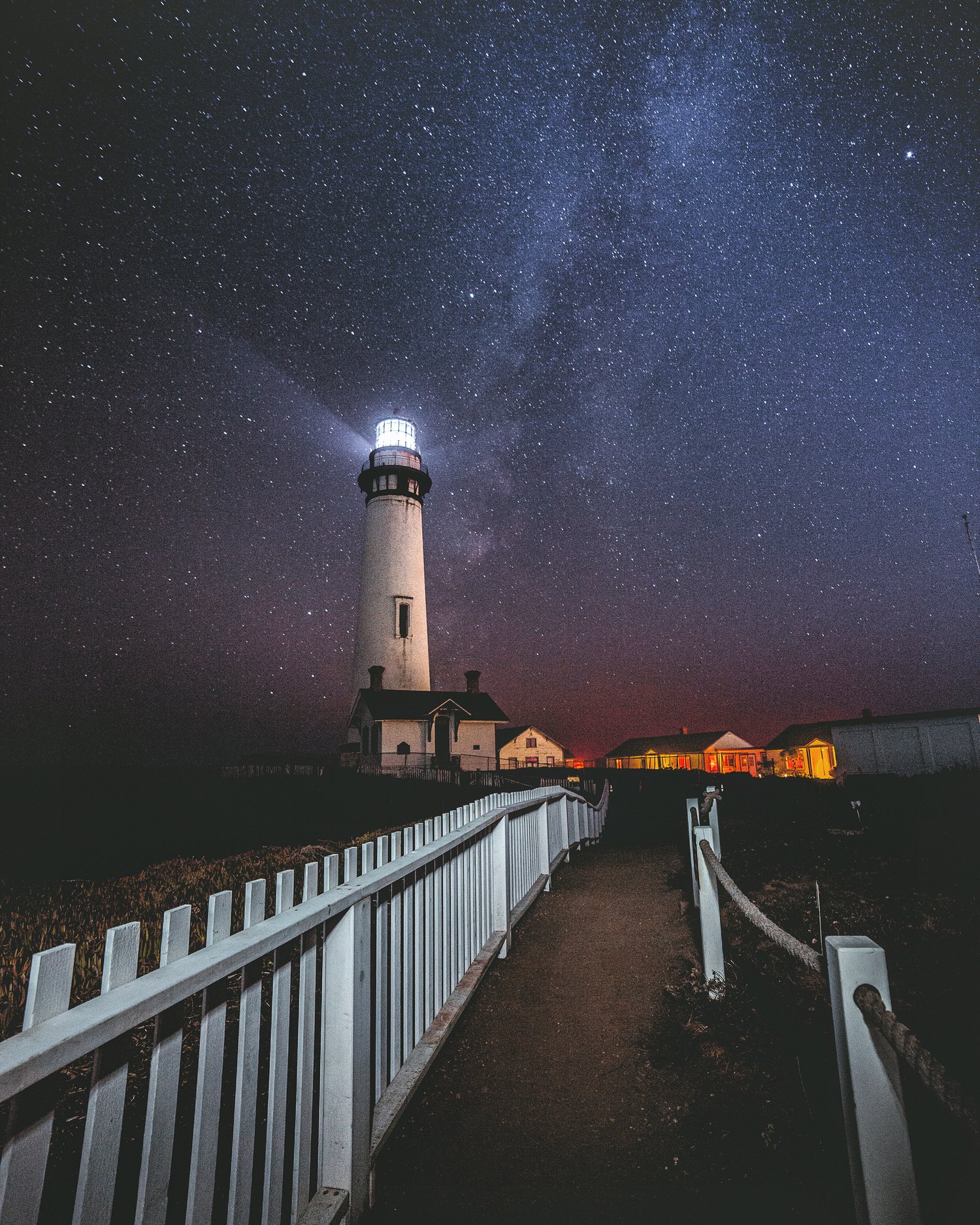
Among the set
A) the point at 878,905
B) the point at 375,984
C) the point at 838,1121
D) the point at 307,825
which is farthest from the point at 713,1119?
the point at 307,825

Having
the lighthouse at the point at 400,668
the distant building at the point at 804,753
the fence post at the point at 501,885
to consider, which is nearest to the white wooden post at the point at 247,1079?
the fence post at the point at 501,885

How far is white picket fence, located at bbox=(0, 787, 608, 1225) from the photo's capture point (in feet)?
3.95

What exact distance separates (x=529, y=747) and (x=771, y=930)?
56.5 metres

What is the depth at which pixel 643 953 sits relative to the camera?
17.3ft

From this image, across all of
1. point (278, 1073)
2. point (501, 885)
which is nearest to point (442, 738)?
point (501, 885)

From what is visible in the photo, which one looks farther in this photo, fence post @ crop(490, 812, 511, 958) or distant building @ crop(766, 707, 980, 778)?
distant building @ crop(766, 707, 980, 778)

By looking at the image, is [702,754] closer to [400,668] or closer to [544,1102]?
[400,668]

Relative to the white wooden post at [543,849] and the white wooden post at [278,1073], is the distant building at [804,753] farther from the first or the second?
the white wooden post at [278,1073]

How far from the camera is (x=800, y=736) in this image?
54.1 meters

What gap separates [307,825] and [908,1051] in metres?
15.8

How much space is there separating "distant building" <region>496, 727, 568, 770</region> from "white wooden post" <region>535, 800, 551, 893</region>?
47.4 meters

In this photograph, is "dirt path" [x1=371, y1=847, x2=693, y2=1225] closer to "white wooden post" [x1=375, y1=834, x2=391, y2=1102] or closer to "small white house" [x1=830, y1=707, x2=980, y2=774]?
"white wooden post" [x1=375, y1=834, x2=391, y2=1102]

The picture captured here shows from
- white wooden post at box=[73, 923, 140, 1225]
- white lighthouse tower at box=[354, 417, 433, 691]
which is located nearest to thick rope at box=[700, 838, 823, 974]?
white wooden post at box=[73, 923, 140, 1225]

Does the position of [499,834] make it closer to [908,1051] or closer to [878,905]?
[878,905]
